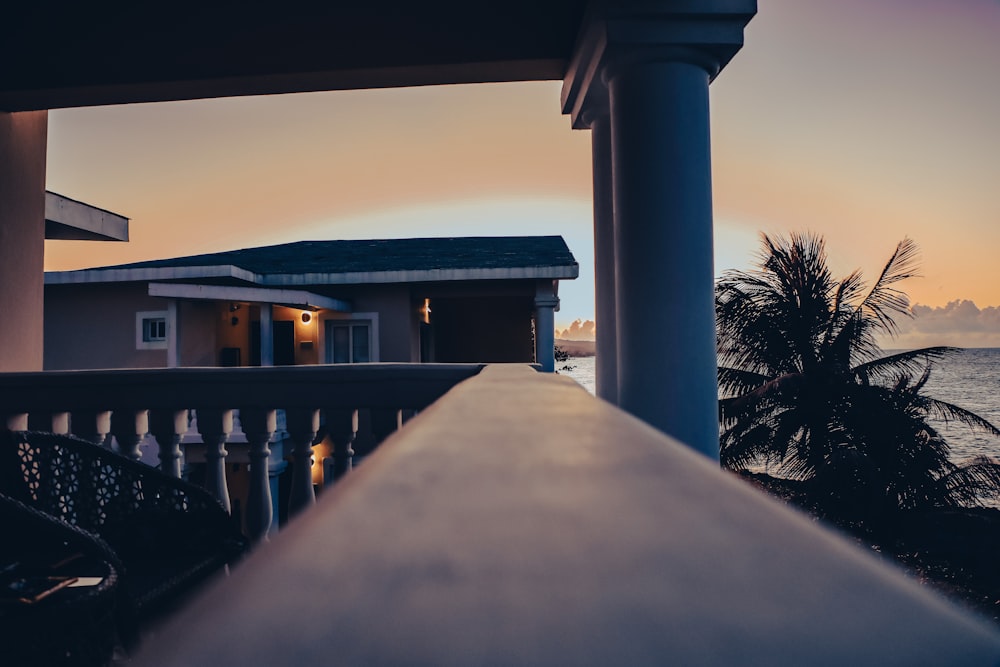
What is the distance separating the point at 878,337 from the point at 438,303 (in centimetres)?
1193

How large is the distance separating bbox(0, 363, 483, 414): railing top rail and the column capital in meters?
1.96

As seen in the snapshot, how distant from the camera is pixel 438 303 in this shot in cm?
1756

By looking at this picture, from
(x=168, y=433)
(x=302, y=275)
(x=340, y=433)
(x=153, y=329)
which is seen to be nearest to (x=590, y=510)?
(x=340, y=433)

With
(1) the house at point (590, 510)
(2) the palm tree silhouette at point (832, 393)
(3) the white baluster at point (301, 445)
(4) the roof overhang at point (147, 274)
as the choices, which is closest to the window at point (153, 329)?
(4) the roof overhang at point (147, 274)

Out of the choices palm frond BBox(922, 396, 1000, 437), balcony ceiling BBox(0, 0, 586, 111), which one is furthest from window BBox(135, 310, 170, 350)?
palm frond BBox(922, 396, 1000, 437)

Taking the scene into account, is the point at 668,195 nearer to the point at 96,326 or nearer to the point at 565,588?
the point at 565,588

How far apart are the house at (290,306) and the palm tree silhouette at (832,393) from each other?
15.2 ft

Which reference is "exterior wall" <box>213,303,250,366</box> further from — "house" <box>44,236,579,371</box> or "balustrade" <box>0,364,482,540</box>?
"balustrade" <box>0,364,482,540</box>

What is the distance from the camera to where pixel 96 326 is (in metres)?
12.5

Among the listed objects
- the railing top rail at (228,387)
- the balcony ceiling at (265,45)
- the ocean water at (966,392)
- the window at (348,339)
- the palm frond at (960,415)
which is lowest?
the ocean water at (966,392)

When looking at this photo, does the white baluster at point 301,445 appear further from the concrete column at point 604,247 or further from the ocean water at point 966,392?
the ocean water at point 966,392

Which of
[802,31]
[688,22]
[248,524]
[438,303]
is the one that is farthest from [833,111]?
[248,524]

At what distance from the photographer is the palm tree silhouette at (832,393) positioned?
10969mm

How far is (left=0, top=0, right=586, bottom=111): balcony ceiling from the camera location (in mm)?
3656
